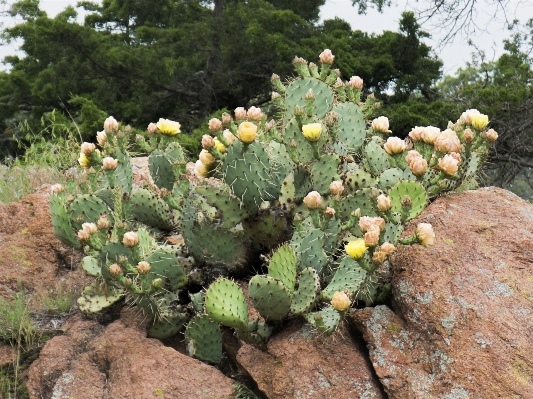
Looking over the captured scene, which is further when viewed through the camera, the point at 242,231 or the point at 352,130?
the point at 352,130

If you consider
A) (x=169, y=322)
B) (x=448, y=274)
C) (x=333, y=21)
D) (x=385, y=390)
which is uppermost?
(x=333, y=21)

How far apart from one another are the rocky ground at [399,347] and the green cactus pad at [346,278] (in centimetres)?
16

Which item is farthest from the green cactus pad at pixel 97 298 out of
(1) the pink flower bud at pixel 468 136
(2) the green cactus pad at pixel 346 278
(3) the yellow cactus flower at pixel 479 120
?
(3) the yellow cactus flower at pixel 479 120

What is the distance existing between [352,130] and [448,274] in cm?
129

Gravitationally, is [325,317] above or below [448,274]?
below

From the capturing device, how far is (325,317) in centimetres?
278

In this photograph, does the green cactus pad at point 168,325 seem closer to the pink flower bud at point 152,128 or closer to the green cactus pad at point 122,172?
the green cactus pad at point 122,172

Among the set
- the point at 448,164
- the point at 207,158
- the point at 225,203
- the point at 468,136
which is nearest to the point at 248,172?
the point at 225,203

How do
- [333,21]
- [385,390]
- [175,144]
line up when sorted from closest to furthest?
1. [385,390]
2. [175,144]
3. [333,21]

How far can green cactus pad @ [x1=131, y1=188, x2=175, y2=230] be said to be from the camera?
3.56m

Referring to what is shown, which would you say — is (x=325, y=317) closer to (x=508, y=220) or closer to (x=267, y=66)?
(x=508, y=220)

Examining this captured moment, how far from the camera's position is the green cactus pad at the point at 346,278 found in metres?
2.86

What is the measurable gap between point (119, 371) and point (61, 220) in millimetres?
913

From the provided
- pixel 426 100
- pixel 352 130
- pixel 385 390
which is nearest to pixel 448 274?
pixel 385 390
